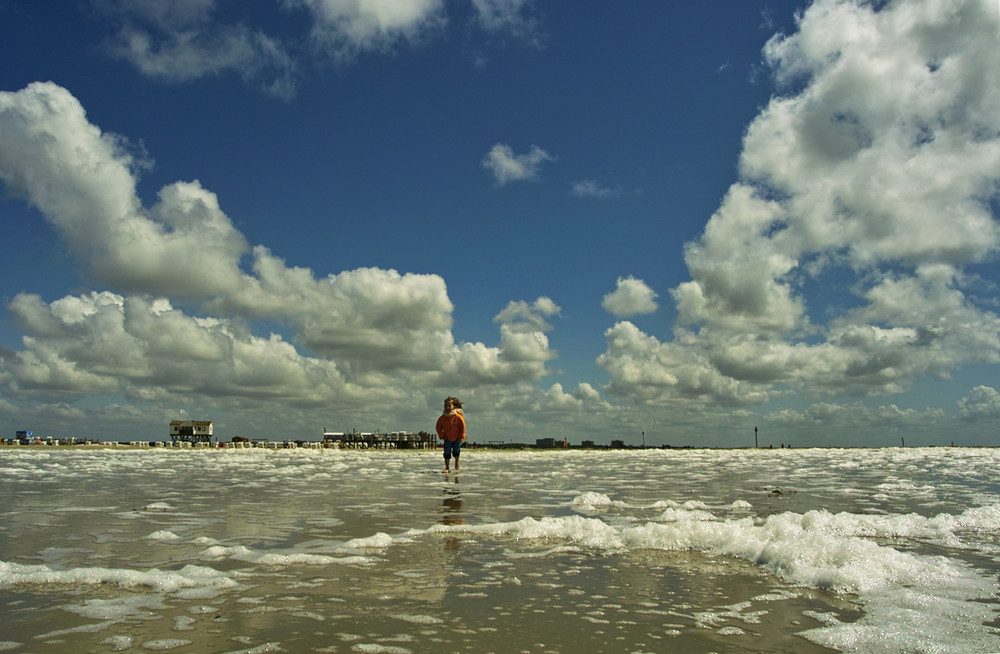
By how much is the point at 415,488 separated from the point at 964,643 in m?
12.2

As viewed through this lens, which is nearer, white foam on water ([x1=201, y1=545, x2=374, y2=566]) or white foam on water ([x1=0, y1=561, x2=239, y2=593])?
white foam on water ([x1=0, y1=561, x2=239, y2=593])

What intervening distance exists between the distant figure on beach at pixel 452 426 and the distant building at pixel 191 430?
9469cm

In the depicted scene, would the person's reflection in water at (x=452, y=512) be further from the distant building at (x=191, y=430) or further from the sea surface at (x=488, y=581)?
the distant building at (x=191, y=430)

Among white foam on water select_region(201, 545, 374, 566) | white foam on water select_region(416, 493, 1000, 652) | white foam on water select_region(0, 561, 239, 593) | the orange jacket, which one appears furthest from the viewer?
the orange jacket

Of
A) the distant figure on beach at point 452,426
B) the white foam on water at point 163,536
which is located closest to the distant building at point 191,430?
the distant figure on beach at point 452,426

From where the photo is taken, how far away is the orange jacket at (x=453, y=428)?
20.3 m

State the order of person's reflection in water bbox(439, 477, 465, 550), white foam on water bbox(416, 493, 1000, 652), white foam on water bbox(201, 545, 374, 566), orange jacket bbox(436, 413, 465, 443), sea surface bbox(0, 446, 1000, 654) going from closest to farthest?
sea surface bbox(0, 446, 1000, 654)
white foam on water bbox(416, 493, 1000, 652)
white foam on water bbox(201, 545, 374, 566)
person's reflection in water bbox(439, 477, 465, 550)
orange jacket bbox(436, 413, 465, 443)

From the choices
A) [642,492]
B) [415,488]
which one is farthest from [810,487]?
[415,488]

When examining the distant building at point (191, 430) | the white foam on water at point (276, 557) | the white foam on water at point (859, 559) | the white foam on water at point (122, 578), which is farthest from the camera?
the distant building at point (191, 430)

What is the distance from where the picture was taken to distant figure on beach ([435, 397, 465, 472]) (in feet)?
66.5

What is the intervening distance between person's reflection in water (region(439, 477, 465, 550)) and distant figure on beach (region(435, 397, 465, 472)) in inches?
243

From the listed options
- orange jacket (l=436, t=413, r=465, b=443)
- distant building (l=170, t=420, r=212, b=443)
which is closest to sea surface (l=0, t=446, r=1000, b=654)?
orange jacket (l=436, t=413, r=465, b=443)

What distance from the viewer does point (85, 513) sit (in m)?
9.66

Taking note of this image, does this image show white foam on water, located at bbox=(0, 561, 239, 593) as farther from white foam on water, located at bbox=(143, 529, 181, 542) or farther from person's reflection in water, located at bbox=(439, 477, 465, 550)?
person's reflection in water, located at bbox=(439, 477, 465, 550)
